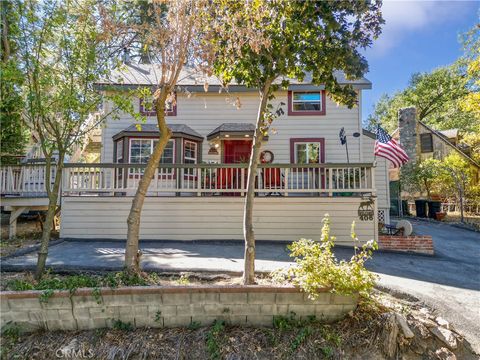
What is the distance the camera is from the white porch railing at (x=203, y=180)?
725 centimetres

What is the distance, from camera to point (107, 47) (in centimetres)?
448

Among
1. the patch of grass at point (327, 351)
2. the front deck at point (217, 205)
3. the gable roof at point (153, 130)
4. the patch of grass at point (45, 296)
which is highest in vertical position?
the gable roof at point (153, 130)

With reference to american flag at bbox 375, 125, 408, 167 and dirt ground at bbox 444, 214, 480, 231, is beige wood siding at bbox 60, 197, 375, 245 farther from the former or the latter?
dirt ground at bbox 444, 214, 480, 231

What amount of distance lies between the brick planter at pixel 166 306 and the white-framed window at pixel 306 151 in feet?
24.5

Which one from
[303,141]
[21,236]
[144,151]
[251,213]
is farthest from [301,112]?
[21,236]

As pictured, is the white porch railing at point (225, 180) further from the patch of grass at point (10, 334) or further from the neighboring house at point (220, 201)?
the patch of grass at point (10, 334)

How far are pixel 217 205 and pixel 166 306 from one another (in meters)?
4.06

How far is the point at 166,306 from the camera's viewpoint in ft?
11.4

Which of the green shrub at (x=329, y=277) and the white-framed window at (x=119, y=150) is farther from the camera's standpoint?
the white-framed window at (x=119, y=150)

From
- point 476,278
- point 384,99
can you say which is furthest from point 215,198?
point 384,99

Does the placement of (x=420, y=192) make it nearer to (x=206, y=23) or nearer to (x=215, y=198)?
(x=215, y=198)

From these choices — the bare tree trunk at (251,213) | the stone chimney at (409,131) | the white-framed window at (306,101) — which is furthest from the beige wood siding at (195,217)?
the stone chimney at (409,131)

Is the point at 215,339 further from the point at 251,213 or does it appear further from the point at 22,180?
the point at 22,180

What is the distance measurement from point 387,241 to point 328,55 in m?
4.99
